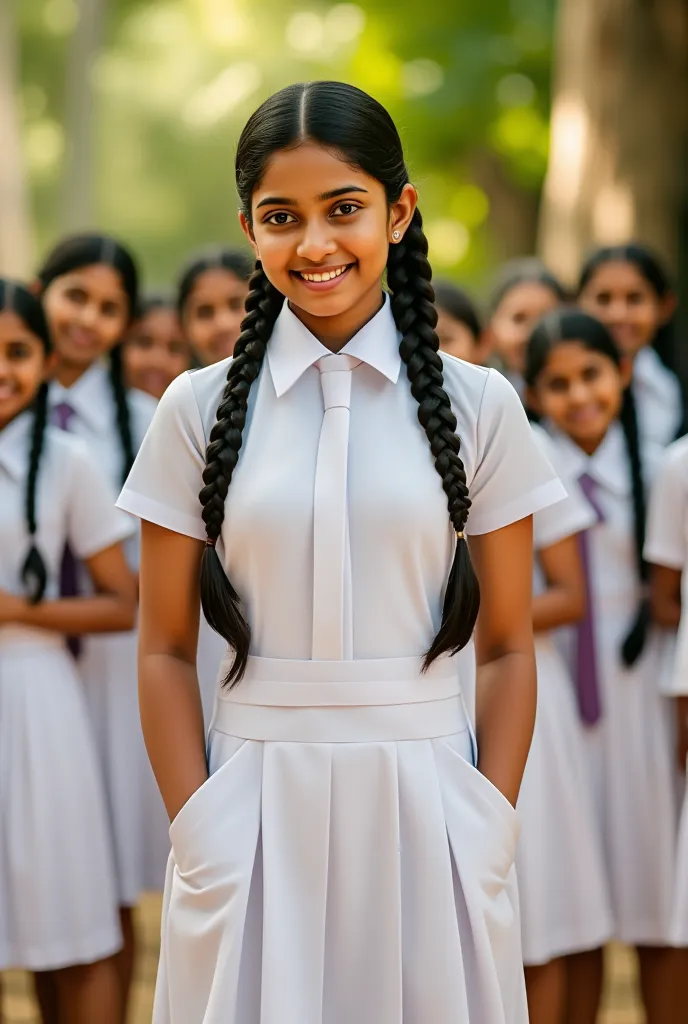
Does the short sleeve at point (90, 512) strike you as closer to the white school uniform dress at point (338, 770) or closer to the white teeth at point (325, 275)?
the white school uniform dress at point (338, 770)

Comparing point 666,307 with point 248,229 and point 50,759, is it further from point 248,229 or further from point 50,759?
point 248,229

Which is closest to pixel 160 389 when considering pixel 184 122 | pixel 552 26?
pixel 552 26

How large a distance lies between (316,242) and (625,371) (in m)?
2.12

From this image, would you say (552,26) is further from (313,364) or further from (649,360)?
(313,364)

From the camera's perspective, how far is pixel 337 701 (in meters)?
2.41

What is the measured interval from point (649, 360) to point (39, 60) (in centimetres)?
1476

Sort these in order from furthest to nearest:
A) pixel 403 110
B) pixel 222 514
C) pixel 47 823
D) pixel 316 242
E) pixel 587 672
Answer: pixel 403 110, pixel 587 672, pixel 47 823, pixel 222 514, pixel 316 242

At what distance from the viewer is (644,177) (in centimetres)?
833

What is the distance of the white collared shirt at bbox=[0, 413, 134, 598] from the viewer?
3785 millimetres

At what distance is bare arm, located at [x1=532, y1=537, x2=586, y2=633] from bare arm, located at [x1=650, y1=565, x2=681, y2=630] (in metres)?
0.21

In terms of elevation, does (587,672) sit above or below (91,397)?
below

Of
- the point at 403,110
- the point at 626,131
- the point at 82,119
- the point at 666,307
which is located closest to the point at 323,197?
the point at 666,307

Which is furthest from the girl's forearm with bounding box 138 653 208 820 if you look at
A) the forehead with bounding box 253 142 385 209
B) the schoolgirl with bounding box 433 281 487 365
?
the schoolgirl with bounding box 433 281 487 365

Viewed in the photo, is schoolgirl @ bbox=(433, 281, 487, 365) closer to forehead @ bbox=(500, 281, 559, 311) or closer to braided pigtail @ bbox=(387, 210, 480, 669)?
forehead @ bbox=(500, 281, 559, 311)
